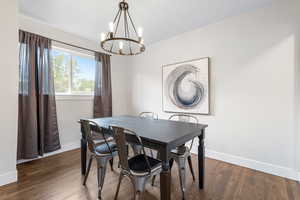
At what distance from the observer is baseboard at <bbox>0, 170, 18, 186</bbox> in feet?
6.00

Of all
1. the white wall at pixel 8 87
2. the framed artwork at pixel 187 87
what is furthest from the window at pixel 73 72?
the framed artwork at pixel 187 87

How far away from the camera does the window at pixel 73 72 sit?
3.02m

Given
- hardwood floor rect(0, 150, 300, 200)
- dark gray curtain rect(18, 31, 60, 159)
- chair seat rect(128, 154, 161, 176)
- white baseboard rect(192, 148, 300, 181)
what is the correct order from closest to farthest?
chair seat rect(128, 154, 161, 176)
hardwood floor rect(0, 150, 300, 200)
white baseboard rect(192, 148, 300, 181)
dark gray curtain rect(18, 31, 60, 159)

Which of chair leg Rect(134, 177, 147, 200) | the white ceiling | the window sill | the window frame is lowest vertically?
chair leg Rect(134, 177, 147, 200)

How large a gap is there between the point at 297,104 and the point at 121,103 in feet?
12.0

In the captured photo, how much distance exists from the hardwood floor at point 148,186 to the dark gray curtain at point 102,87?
1494 mm

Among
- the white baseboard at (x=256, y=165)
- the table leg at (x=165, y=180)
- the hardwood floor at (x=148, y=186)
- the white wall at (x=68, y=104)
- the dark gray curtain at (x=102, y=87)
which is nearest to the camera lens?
the table leg at (x=165, y=180)

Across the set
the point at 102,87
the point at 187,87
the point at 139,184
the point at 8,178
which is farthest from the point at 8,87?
the point at 187,87

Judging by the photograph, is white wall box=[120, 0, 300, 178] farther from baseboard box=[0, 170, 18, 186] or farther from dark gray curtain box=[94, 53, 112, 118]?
baseboard box=[0, 170, 18, 186]

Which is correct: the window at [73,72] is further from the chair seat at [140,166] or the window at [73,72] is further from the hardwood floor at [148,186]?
the chair seat at [140,166]

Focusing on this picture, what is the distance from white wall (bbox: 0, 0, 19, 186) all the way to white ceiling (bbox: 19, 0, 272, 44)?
19.4 inches

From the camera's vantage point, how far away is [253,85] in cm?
231

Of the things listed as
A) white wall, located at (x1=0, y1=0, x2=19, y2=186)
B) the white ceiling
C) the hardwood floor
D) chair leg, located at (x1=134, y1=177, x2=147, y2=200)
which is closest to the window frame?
the white ceiling

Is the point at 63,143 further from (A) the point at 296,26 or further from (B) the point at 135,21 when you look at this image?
(A) the point at 296,26
